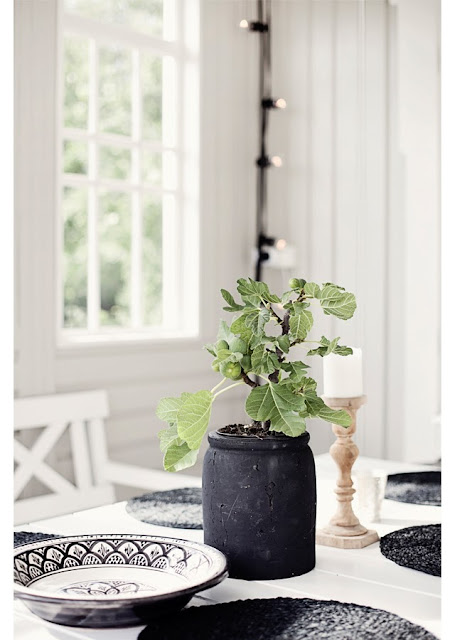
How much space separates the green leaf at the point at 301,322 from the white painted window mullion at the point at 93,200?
7.02 feet

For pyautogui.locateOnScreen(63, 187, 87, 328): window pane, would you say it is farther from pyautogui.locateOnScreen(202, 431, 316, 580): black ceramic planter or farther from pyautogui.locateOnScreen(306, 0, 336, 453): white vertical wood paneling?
pyautogui.locateOnScreen(202, 431, 316, 580): black ceramic planter

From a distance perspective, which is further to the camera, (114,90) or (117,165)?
(117,165)

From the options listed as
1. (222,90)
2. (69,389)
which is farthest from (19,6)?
(69,389)

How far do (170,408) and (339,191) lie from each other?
2698 mm

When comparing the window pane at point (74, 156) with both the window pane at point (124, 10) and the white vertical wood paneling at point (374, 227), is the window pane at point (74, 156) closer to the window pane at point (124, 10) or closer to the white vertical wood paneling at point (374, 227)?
the window pane at point (124, 10)

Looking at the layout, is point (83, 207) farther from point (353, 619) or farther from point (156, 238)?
point (353, 619)

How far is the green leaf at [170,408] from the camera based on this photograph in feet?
3.76

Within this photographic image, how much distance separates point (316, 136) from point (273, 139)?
8.1 inches

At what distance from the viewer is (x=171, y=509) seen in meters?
1.57

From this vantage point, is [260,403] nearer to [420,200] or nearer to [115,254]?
[420,200]

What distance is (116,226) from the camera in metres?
9.20

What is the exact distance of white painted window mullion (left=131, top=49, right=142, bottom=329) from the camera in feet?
11.1

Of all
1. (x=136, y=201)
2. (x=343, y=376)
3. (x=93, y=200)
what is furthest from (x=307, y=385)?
(x=136, y=201)

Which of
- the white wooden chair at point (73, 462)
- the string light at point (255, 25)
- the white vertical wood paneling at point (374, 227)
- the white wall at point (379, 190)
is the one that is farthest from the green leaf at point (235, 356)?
the string light at point (255, 25)
